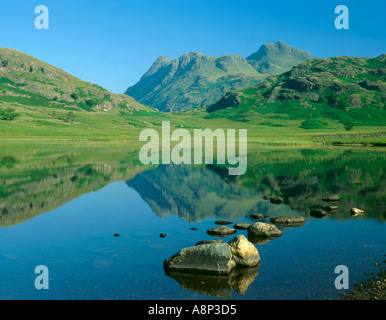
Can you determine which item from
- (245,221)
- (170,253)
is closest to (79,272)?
(170,253)

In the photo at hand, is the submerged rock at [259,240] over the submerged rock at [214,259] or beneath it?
beneath

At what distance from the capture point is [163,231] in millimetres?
28438

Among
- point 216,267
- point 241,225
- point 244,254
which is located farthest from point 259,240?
point 216,267

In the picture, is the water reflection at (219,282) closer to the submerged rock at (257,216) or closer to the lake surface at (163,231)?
the lake surface at (163,231)

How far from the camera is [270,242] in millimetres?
24578

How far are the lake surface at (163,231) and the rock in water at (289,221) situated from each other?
0.88 metres

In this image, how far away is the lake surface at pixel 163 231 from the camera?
17469mm

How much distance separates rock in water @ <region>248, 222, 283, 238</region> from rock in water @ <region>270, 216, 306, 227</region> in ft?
10.5

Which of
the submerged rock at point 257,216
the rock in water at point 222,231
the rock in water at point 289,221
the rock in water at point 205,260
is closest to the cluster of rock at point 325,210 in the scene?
the rock in water at point 289,221

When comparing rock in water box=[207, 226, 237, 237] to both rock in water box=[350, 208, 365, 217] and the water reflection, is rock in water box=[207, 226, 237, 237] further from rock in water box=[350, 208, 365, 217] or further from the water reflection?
rock in water box=[350, 208, 365, 217]

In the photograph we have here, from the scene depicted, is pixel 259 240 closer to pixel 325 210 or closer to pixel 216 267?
pixel 216 267

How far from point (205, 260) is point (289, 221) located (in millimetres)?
13213
